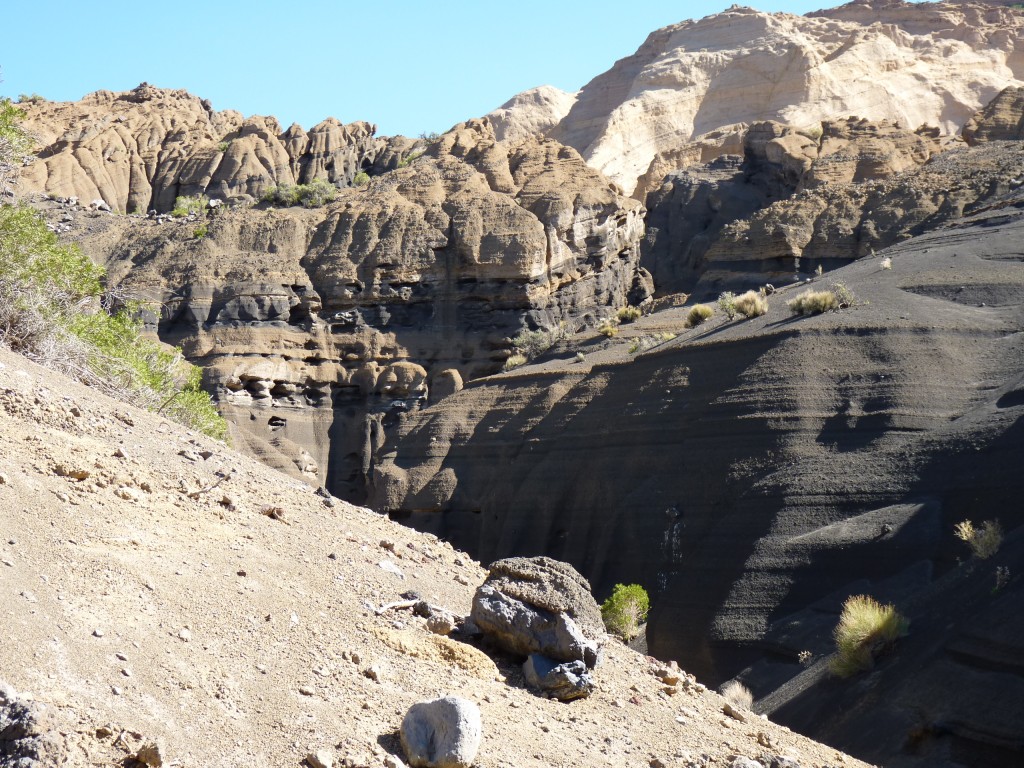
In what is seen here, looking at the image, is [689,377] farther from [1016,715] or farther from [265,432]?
[265,432]

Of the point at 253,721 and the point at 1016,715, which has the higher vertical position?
the point at 253,721

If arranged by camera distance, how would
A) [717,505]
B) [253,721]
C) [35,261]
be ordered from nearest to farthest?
[253,721] < [35,261] < [717,505]

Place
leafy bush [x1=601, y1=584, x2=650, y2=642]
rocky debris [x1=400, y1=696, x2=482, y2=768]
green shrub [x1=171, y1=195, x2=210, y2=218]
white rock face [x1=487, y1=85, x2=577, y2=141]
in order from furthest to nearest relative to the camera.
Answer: white rock face [x1=487, y1=85, x2=577, y2=141], green shrub [x1=171, y1=195, x2=210, y2=218], leafy bush [x1=601, y1=584, x2=650, y2=642], rocky debris [x1=400, y1=696, x2=482, y2=768]

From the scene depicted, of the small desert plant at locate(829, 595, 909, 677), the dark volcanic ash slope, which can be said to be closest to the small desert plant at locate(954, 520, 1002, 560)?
the dark volcanic ash slope

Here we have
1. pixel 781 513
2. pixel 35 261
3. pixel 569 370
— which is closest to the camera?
pixel 35 261

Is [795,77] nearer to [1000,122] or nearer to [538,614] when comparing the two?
[1000,122]

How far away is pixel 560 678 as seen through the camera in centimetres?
906

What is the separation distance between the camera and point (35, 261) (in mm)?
18766

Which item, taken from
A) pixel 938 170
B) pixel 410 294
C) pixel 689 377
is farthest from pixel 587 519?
pixel 410 294

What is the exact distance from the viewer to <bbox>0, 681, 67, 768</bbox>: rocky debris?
20.0 feet

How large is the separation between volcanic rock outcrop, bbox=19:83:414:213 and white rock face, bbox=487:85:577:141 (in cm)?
3629

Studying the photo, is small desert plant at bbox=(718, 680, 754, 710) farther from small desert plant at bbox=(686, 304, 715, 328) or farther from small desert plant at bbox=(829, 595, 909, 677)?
small desert plant at bbox=(686, 304, 715, 328)

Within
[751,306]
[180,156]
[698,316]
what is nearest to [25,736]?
[751,306]

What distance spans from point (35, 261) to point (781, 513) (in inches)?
514
